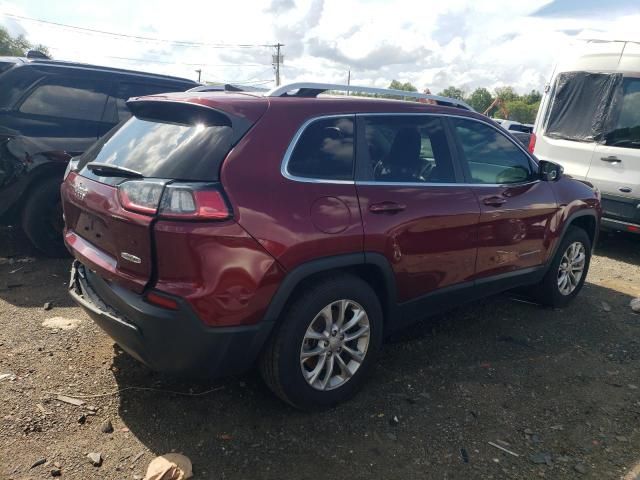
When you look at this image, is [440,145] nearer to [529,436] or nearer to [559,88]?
[529,436]

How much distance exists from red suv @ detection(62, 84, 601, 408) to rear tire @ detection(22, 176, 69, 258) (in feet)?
6.71

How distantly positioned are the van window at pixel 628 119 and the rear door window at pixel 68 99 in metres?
6.17

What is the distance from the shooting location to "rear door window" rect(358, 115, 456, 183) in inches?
120

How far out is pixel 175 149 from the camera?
2547mm

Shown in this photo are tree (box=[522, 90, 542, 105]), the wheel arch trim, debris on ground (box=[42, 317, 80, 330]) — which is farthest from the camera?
tree (box=[522, 90, 542, 105])

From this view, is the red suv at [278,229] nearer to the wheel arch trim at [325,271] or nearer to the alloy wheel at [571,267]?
the wheel arch trim at [325,271]

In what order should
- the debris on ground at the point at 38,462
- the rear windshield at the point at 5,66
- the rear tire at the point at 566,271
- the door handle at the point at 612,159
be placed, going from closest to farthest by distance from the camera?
the debris on ground at the point at 38,462 < the rear tire at the point at 566,271 < the rear windshield at the point at 5,66 < the door handle at the point at 612,159

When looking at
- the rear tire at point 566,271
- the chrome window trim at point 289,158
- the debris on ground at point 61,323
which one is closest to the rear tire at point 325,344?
the chrome window trim at point 289,158

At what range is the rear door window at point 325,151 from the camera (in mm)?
2701

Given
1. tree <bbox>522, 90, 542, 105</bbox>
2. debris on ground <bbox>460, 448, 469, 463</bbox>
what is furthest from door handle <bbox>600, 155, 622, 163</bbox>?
tree <bbox>522, 90, 542, 105</bbox>

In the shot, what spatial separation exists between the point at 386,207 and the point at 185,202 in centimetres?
119

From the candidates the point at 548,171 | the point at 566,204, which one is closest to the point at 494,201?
the point at 548,171

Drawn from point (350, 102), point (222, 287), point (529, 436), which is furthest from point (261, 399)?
point (350, 102)

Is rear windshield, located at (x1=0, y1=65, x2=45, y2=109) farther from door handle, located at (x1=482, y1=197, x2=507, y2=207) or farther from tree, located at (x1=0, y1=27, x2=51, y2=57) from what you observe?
tree, located at (x1=0, y1=27, x2=51, y2=57)
